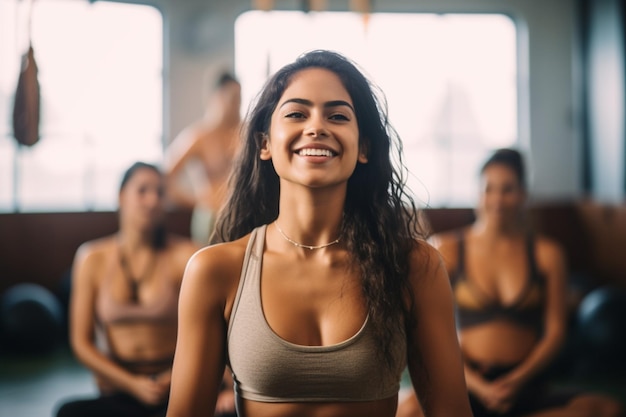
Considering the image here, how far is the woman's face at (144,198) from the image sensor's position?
2482 mm

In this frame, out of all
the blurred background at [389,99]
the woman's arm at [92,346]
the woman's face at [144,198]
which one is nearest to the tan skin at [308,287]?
the woman's arm at [92,346]

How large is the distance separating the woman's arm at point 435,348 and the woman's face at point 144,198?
145 cm

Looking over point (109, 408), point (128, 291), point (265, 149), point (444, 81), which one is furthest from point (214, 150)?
point (444, 81)

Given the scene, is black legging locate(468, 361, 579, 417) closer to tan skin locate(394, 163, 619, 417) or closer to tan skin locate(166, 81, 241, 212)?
tan skin locate(394, 163, 619, 417)

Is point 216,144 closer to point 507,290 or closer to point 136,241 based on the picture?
point 136,241

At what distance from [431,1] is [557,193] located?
245 centimetres

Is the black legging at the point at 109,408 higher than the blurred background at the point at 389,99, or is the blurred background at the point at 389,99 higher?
the blurred background at the point at 389,99

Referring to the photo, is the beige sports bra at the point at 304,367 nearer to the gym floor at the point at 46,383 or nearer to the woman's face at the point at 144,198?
the woman's face at the point at 144,198

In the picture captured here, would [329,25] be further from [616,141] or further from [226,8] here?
[616,141]

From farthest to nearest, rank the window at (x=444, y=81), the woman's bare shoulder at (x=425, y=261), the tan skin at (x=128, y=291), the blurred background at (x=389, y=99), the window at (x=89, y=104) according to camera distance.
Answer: the window at (x=444, y=81), the window at (x=89, y=104), the blurred background at (x=389, y=99), the tan skin at (x=128, y=291), the woman's bare shoulder at (x=425, y=261)

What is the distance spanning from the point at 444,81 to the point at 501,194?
5538 mm

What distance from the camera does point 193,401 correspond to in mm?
1151

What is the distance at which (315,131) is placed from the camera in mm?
1141

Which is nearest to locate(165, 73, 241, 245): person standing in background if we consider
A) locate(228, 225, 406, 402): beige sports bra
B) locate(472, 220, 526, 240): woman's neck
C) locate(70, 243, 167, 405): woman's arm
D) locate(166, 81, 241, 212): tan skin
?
locate(166, 81, 241, 212): tan skin
